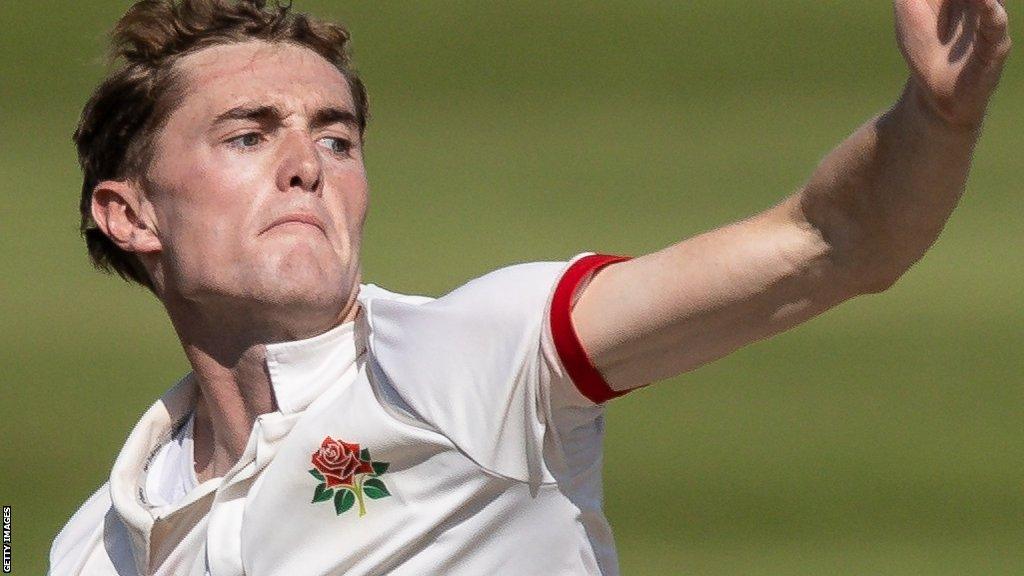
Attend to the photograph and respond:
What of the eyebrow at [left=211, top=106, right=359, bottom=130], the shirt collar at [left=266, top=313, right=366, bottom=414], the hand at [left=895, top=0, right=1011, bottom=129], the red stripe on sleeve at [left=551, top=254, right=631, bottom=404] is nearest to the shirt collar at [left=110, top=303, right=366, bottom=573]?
the shirt collar at [left=266, top=313, right=366, bottom=414]

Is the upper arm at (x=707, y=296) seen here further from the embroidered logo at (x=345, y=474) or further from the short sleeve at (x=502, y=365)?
the embroidered logo at (x=345, y=474)

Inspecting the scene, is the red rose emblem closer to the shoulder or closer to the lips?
the lips

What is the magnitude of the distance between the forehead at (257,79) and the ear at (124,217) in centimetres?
12

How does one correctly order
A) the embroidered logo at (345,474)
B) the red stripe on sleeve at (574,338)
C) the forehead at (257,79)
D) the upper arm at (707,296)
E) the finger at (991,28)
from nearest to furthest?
the finger at (991,28) < the upper arm at (707,296) < the red stripe on sleeve at (574,338) < the embroidered logo at (345,474) < the forehead at (257,79)

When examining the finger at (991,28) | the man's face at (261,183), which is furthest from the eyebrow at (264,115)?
the finger at (991,28)

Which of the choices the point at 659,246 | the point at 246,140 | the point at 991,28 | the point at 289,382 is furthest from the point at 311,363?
the point at 659,246

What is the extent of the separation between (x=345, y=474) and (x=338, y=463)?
1cm

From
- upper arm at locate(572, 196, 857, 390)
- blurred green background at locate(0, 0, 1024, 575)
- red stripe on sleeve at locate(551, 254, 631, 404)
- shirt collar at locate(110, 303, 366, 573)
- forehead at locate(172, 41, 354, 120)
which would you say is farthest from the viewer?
blurred green background at locate(0, 0, 1024, 575)

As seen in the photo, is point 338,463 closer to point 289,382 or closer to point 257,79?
point 289,382

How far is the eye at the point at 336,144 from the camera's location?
172cm

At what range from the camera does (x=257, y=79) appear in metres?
1.71

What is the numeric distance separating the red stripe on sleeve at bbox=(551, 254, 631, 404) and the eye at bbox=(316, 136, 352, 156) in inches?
18.4

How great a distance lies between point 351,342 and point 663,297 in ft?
1.50

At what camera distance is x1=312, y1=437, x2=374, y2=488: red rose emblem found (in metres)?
1.49
